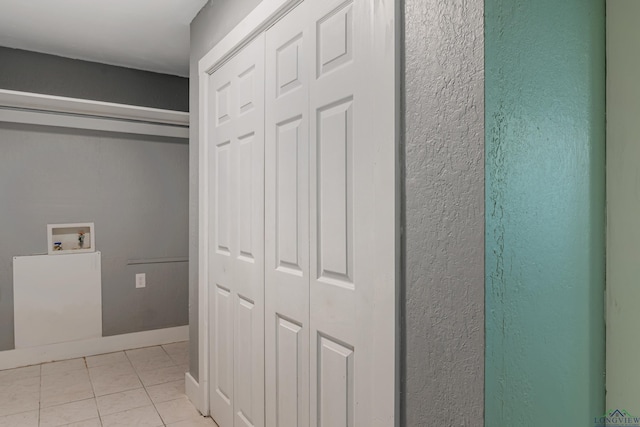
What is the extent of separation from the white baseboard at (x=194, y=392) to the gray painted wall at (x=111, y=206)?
3.84 feet

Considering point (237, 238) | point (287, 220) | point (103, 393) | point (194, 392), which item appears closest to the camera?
point (287, 220)

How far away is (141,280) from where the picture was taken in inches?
143

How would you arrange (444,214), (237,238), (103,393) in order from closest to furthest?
1. (444,214)
2. (237,238)
3. (103,393)

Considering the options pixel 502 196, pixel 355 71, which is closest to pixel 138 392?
pixel 355 71

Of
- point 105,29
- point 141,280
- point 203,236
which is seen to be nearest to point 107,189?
point 141,280

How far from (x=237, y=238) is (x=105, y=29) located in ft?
5.86

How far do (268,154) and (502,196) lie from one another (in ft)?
3.57

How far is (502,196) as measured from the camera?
37.1 inches

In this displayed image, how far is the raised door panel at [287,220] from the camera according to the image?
5.21ft

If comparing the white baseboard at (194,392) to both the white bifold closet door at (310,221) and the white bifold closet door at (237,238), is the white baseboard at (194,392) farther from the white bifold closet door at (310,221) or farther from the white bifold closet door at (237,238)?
the white bifold closet door at (310,221)

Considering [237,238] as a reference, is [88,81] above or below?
above

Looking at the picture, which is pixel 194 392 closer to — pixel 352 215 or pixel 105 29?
pixel 352 215

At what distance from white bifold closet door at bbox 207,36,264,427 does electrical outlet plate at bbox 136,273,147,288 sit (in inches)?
59.5

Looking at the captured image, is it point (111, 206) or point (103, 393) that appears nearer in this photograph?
point (103, 393)
